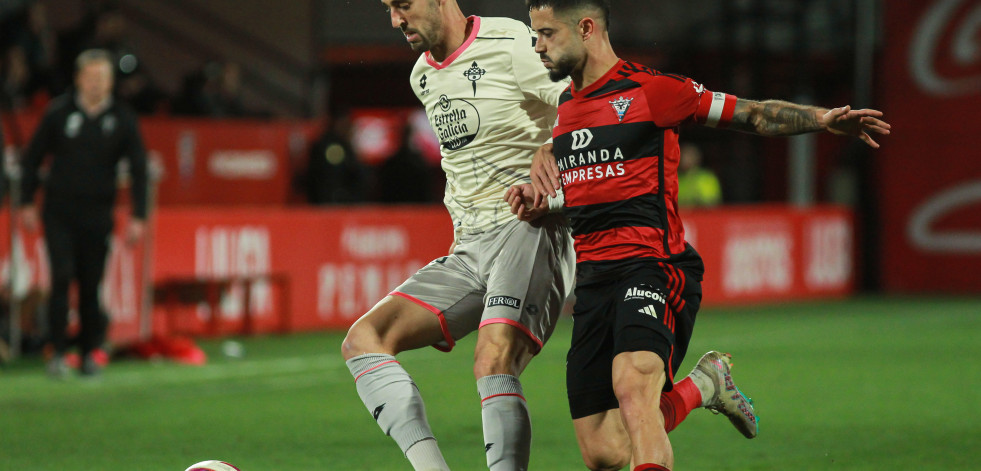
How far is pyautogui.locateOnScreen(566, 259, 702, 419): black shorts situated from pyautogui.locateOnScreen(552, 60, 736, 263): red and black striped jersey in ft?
0.30

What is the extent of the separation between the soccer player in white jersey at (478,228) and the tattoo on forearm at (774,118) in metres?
0.75

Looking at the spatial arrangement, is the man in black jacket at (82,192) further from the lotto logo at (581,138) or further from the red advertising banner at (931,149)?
the red advertising banner at (931,149)

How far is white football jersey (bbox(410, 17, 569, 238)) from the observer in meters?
5.69

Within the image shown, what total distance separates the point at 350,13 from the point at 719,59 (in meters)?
5.95

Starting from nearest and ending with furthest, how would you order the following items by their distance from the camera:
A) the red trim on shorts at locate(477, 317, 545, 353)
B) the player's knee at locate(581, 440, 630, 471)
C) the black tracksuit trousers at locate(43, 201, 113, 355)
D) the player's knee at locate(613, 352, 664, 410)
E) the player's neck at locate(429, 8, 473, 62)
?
the player's knee at locate(613, 352, 664, 410)
the red trim on shorts at locate(477, 317, 545, 353)
the player's knee at locate(581, 440, 630, 471)
the player's neck at locate(429, 8, 473, 62)
the black tracksuit trousers at locate(43, 201, 113, 355)

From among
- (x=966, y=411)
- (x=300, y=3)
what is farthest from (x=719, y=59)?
(x=966, y=411)

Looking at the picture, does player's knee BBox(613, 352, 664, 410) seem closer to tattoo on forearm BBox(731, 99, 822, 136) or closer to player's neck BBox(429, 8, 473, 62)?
tattoo on forearm BBox(731, 99, 822, 136)

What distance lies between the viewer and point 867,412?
8.61 metres

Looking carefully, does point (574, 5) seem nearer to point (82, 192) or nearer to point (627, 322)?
point (627, 322)

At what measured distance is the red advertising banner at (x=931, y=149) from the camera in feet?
71.3

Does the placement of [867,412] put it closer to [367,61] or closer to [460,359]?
[460,359]

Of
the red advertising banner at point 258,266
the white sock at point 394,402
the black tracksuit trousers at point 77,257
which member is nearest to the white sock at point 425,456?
the white sock at point 394,402

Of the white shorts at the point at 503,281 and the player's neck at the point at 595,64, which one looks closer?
the player's neck at the point at 595,64

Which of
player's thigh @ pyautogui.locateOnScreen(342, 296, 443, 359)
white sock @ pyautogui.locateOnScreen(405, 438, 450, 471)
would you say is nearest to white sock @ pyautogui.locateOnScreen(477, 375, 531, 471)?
white sock @ pyautogui.locateOnScreen(405, 438, 450, 471)
